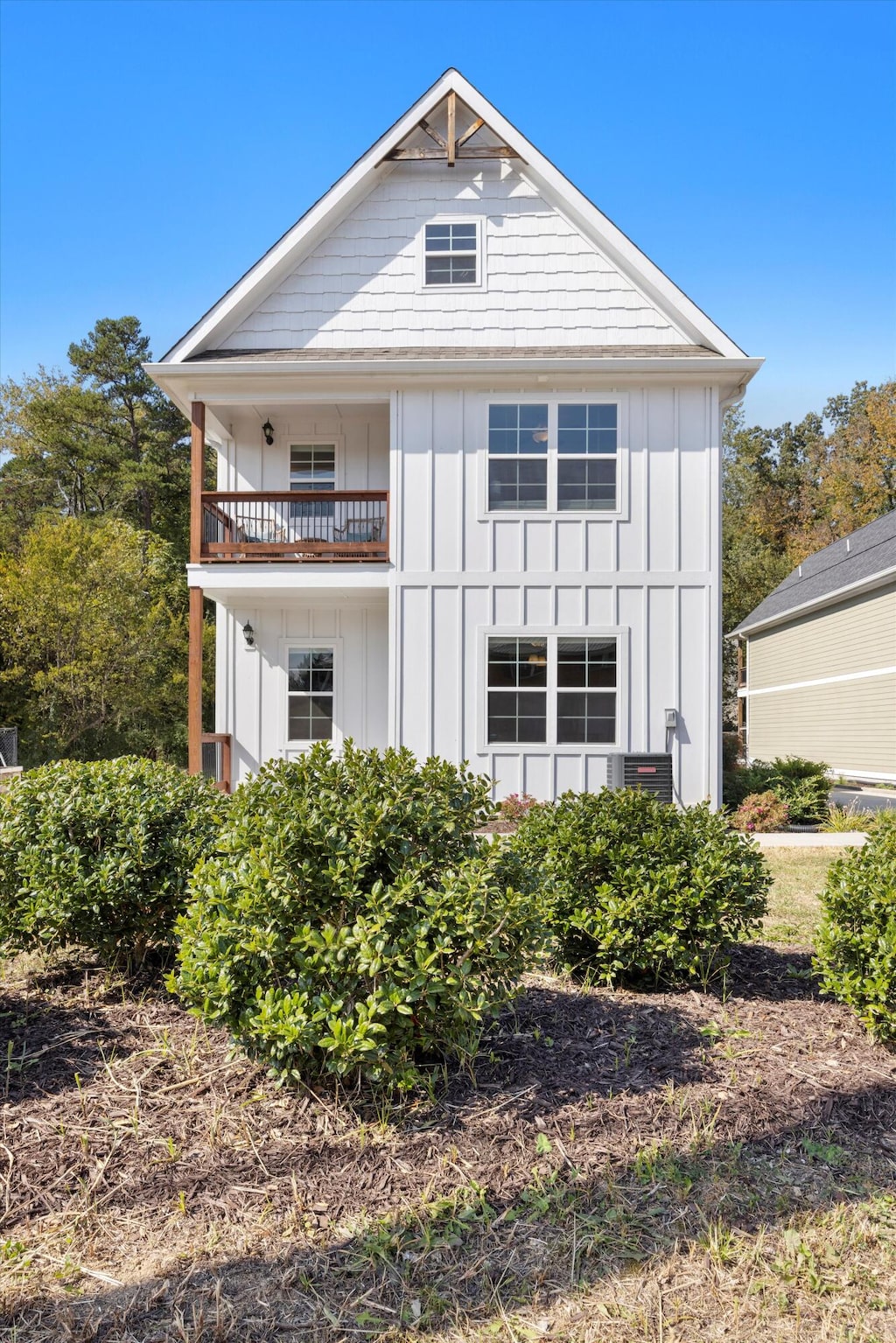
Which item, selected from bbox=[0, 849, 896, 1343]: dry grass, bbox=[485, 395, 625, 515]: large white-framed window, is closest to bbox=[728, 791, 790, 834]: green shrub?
bbox=[485, 395, 625, 515]: large white-framed window

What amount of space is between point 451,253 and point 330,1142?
40.1 feet

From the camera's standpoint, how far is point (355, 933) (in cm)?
304

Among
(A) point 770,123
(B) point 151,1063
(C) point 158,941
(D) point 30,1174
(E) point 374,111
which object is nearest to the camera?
(D) point 30,1174

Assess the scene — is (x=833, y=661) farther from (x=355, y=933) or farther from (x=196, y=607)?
(x=355, y=933)

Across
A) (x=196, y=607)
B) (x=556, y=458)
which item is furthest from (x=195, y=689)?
(x=556, y=458)

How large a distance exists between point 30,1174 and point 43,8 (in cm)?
1048

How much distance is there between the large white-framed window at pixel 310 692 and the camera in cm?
1263

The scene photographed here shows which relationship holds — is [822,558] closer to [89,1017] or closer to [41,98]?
[41,98]

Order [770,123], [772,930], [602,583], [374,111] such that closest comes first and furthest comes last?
[772,930] < [602,583] < [770,123] < [374,111]

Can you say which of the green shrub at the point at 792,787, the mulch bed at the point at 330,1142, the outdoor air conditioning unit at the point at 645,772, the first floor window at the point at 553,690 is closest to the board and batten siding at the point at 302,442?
the first floor window at the point at 553,690

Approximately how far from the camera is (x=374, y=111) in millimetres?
15125

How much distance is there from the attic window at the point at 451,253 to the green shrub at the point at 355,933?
1087cm

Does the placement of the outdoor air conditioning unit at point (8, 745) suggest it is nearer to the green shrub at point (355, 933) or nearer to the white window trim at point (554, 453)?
the white window trim at point (554, 453)

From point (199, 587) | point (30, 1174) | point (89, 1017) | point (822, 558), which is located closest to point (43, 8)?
point (199, 587)
